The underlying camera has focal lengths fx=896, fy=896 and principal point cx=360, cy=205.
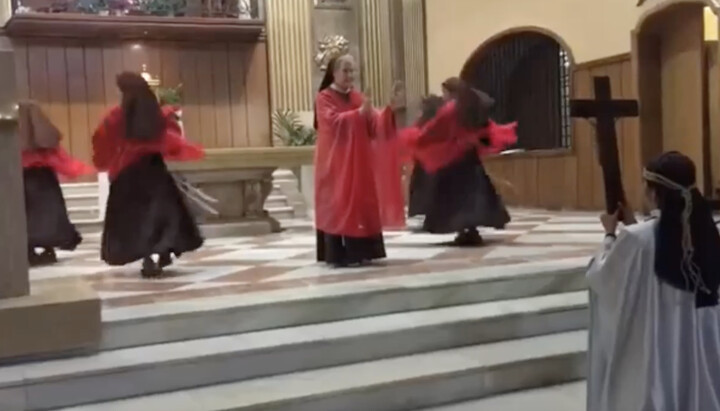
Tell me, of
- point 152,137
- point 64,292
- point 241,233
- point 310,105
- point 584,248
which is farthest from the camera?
point 310,105

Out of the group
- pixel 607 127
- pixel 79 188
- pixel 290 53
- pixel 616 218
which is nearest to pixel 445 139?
pixel 607 127

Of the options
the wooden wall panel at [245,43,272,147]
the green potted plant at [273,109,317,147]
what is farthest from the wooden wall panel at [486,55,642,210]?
the wooden wall panel at [245,43,272,147]

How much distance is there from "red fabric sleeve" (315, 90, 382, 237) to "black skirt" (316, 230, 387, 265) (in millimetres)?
76

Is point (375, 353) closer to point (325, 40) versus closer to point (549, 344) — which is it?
point (549, 344)

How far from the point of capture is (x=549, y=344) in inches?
193

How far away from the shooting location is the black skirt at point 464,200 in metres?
7.02

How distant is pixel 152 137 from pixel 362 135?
1398 mm

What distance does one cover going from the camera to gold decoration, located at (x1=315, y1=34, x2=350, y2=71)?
12812 millimetres

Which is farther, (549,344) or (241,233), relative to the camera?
(241,233)

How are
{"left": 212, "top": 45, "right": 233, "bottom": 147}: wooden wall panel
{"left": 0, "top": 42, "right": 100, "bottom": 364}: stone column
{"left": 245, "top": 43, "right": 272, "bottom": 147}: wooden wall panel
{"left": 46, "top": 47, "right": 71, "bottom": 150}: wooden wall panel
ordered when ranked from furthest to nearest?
1. {"left": 245, "top": 43, "right": 272, "bottom": 147}: wooden wall panel
2. {"left": 212, "top": 45, "right": 233, "bottom": 147}: wooden wall panel
3. {"left": 46, "top": 47, "right": 71, "bottom": 150}: wooden wall panel
4. {"left": 0, "top": 42, "right": 100, "bottom": 364}: stone column

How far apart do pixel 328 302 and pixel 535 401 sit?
1222 mm

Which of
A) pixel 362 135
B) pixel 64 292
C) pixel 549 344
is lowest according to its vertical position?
pixel 549 344

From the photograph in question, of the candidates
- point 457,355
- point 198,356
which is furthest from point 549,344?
point 198,356

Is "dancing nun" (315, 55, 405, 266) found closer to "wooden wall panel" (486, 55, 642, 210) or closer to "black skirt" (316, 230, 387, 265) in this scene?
"black skirt" (316, 230, 387, 265)
